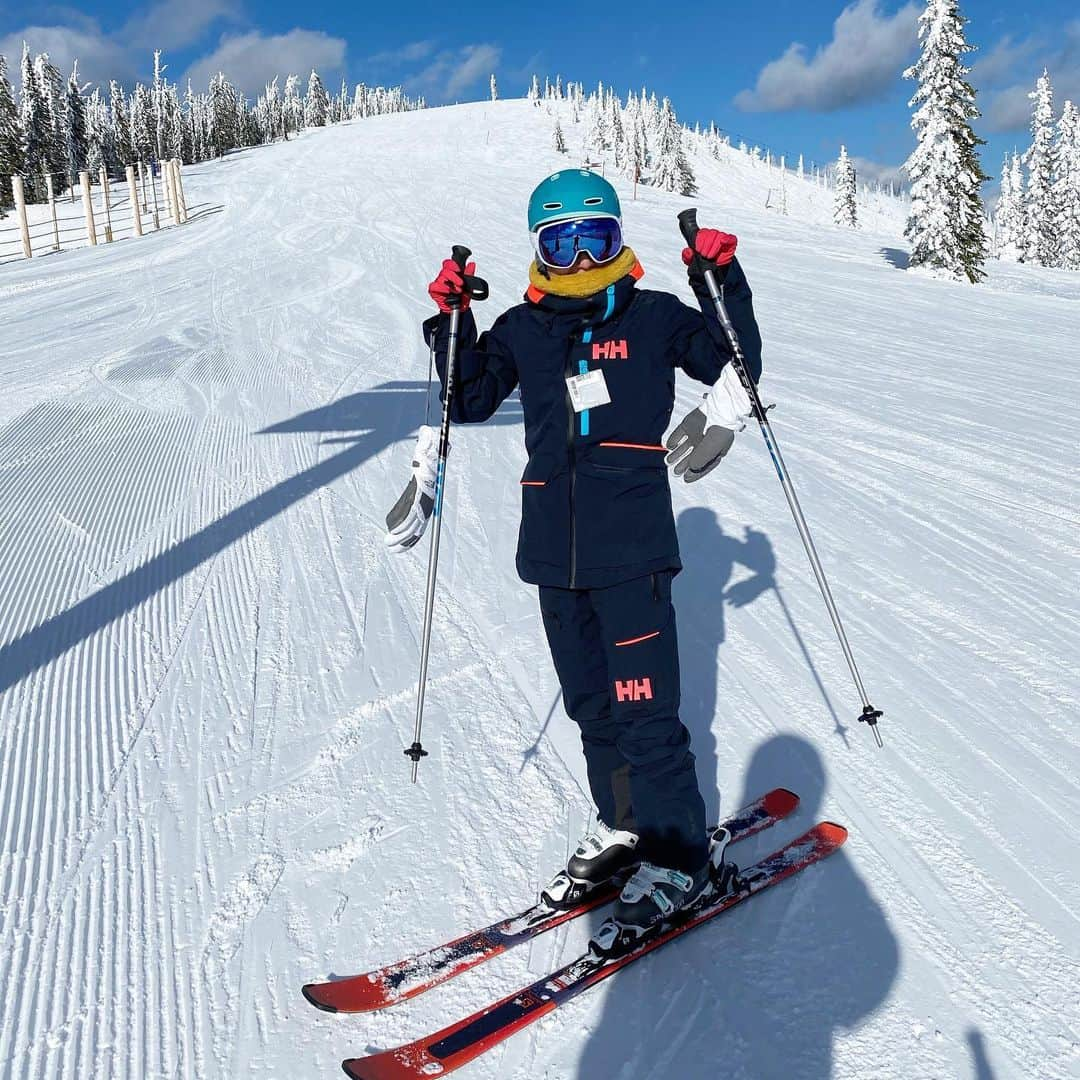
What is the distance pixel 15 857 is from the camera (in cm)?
280

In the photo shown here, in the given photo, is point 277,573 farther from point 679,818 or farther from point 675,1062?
point 675,1062

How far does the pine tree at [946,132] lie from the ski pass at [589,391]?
22.5 metres

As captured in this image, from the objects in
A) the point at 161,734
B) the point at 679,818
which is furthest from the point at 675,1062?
the point at 161,734

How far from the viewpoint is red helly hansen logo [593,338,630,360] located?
240 cm

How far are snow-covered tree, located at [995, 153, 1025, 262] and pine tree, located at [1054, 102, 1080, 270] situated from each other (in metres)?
2.48

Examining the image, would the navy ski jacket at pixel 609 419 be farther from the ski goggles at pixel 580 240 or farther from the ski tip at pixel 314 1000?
the ski tip at pixel 314 1000

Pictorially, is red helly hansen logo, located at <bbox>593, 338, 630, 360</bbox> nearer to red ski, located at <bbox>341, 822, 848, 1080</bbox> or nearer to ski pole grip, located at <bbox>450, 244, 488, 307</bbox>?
ski pole grip, located at <bbox>450, 244, 488, 307</bbox>

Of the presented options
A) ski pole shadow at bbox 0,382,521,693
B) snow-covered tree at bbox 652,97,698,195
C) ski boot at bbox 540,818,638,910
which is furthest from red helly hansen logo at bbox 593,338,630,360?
snow-covered tree at bbox 652,97,698,195

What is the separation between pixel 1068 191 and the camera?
44.2 m

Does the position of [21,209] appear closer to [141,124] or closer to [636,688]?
[636,688]

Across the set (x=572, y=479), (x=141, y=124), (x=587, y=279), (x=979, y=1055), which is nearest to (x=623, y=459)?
(x=572, y=479)

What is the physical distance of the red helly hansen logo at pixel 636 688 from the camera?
2438 mm

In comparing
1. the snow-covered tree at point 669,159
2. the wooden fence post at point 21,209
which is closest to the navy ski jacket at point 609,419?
the wooden fence post at point 21,209

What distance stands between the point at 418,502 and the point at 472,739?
114 cm
